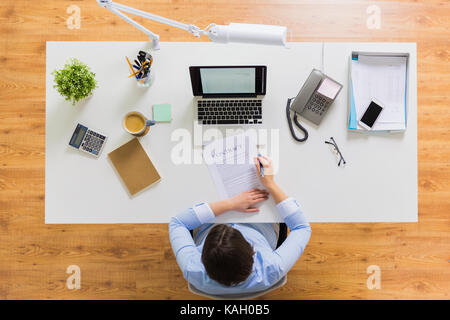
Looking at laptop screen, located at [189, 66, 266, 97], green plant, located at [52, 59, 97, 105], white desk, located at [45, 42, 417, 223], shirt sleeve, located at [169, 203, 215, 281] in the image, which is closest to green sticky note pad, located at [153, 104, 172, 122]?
white desk, located at [45, 42, 417, 223]

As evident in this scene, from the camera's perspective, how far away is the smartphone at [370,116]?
3.92 ft

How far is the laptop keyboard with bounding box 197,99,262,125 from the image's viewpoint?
1.21 metres

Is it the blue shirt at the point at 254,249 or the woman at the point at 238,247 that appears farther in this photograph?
the blue shirt at the point at 254,249

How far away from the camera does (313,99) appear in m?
1.21

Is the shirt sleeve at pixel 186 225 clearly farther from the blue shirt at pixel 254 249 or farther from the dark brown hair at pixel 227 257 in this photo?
the dark brown hair at pixel 227 257

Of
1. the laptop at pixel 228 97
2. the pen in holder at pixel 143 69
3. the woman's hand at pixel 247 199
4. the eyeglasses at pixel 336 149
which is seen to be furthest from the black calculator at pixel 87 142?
the eyeglasses at pixel 336 149

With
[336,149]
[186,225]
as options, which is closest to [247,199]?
[186,225]

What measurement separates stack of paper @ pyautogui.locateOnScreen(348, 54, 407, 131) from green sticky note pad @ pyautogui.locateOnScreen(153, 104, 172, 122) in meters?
0.69

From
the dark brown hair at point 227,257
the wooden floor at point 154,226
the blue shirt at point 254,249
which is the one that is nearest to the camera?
the dark brown hair at point 227,257

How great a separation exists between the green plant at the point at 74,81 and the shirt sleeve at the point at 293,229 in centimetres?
83

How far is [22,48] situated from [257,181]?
1.59 metres

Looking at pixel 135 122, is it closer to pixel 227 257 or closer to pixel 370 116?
pixel 227 257

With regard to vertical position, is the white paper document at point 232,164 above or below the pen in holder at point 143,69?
below

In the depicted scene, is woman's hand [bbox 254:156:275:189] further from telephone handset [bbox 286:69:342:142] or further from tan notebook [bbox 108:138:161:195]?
tan notebook [bbox 108:138:161:195]
